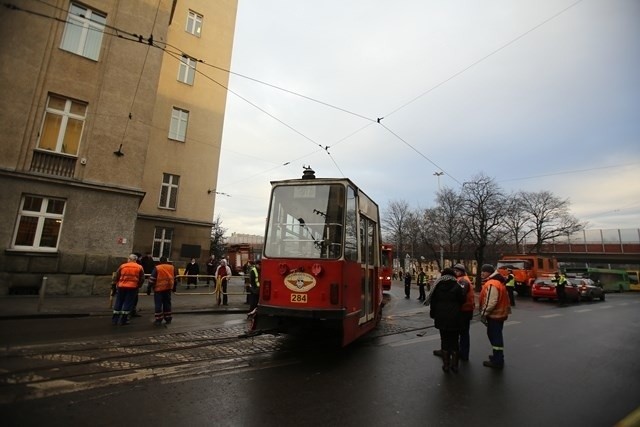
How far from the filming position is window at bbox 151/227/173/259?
2241 centimetres

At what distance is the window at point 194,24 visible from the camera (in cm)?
2516

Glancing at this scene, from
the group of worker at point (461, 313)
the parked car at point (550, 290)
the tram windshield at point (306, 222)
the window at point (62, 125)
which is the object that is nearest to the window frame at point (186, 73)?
the window at point (62, 125)

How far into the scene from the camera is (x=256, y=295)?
33.6 feet

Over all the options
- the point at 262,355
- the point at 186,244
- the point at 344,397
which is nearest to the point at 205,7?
the point at 186,244

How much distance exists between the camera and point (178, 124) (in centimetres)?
2423

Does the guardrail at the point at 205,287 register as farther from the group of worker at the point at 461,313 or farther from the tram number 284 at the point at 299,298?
the group of worker at the point at 461,313

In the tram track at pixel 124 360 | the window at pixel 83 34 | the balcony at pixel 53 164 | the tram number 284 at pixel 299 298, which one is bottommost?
the tram track at pixel 124 360

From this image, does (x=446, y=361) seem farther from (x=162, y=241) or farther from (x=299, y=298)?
(x=162, y=241)

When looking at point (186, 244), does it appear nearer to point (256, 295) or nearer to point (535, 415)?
point (256, 295)

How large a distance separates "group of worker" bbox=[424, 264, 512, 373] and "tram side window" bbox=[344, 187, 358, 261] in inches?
64.8

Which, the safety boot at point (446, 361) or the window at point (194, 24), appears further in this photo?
the window at point (194, 24)

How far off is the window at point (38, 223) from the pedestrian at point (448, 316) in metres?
14.4

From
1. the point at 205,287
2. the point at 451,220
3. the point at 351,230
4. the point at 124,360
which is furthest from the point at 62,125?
the point at 451,220

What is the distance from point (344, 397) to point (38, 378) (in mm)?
4254
